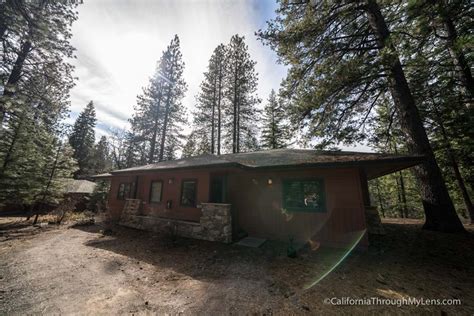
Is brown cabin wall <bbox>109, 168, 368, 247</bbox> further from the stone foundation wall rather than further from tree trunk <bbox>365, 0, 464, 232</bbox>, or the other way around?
tree trunk <bbox>365, 0, 464, 232</bbox>

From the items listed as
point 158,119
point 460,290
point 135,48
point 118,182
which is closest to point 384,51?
point 460,290

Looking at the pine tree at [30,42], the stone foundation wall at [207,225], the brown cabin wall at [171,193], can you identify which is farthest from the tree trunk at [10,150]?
the stone foundation wall at [207,225]

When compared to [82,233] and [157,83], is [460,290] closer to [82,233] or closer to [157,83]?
[82,233]

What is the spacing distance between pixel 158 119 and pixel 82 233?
1270 cm

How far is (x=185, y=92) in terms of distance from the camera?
63.0 feet

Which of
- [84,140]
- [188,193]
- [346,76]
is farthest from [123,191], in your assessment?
[84,140]

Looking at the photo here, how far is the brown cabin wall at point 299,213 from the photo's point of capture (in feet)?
20.1

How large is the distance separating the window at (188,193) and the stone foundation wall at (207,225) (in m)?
0.92

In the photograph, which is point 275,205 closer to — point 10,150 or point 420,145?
point 420,145

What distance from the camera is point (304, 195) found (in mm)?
7004

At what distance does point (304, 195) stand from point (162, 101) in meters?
17.3

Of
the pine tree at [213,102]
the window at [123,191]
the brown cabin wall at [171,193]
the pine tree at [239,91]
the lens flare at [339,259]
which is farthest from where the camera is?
the pine tree at [213,102]

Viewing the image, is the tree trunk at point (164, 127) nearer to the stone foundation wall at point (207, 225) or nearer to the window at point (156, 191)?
the window at point (156, 191)

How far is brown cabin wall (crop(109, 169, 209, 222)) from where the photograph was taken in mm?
8070
